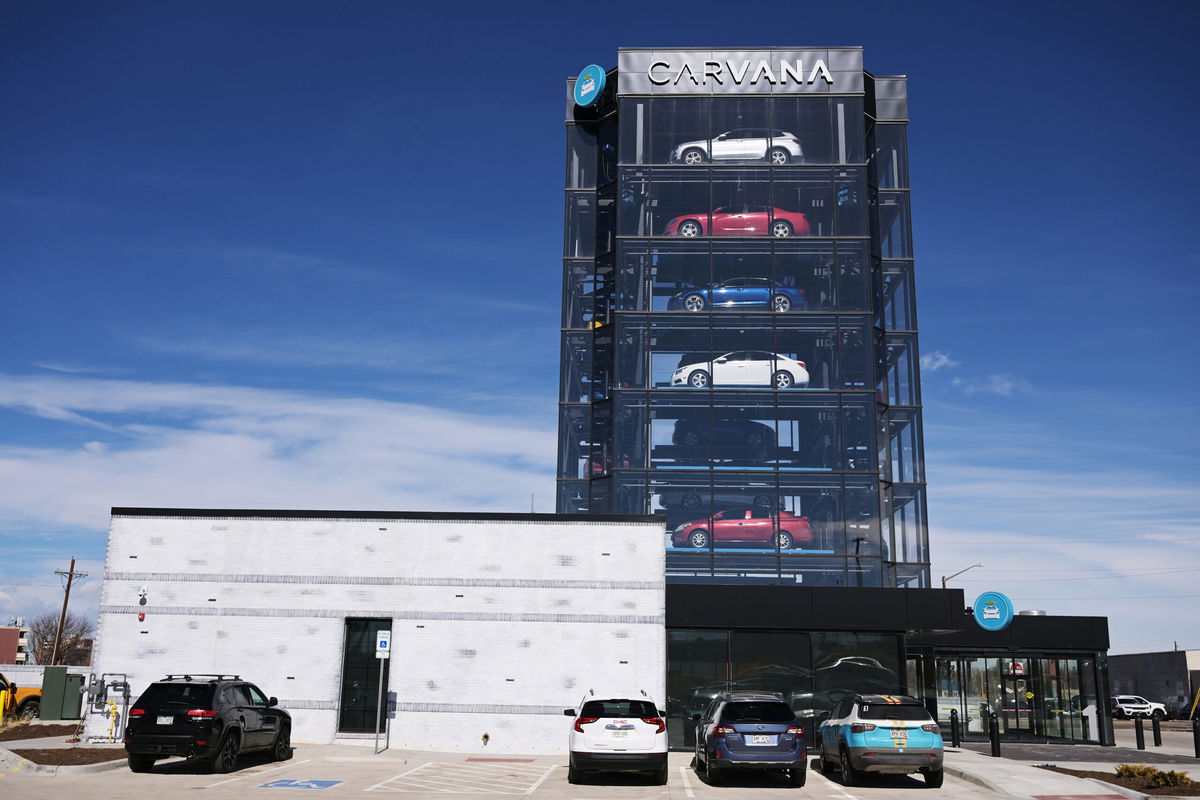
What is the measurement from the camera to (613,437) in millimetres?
46438

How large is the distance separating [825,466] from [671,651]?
21115mm

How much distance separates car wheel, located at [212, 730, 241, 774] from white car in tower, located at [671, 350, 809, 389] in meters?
29.8

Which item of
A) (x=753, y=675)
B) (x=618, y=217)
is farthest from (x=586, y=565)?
(x=618, y=217)

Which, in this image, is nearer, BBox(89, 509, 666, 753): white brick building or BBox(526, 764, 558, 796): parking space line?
BBox(526, 764, 558, 796): parking space line

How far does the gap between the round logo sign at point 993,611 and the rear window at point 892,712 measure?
14.1m

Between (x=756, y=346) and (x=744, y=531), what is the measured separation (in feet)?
27.7

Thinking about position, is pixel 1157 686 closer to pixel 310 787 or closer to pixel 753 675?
pixel 753 675

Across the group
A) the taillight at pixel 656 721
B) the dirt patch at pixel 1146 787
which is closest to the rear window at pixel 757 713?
the taillight at pixel 656 721

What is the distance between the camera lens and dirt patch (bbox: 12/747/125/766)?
19.6 metres

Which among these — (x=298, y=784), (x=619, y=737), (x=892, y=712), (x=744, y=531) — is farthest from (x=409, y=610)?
(x=744, y=531)

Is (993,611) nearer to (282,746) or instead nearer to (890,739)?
(890,739)

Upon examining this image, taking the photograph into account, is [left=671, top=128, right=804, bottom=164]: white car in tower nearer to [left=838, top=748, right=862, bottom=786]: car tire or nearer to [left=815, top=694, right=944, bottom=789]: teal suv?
[left=815, top=694, right=944, bottom=789]: teal suv

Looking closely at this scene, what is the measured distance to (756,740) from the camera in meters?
18.6

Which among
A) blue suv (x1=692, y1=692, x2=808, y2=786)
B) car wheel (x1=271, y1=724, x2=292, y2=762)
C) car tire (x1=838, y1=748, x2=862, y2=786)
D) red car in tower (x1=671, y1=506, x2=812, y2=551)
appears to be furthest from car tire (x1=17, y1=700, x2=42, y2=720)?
car tire (x1=838, y1=748, x2=862, y2=786)
